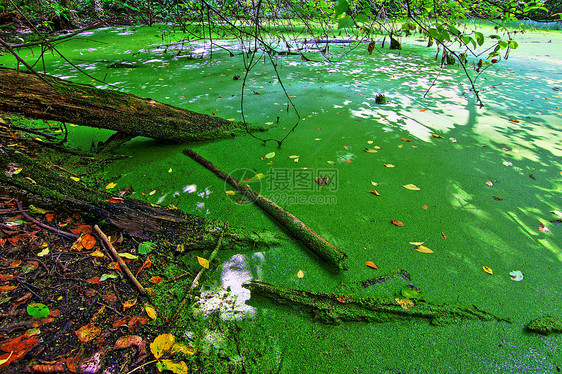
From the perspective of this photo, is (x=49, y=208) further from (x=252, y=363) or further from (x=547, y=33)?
(x=547, y=33)

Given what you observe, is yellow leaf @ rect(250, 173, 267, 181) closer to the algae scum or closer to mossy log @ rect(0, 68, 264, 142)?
the algae scum

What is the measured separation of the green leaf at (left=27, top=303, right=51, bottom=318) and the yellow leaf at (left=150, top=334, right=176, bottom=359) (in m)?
0.45

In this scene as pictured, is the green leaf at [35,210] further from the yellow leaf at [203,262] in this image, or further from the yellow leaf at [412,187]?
the yellow leaf at [412,187]

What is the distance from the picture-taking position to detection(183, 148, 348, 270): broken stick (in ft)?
4.56

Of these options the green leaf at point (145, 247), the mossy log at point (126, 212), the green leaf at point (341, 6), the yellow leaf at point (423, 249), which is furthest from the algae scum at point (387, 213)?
the green leaf at point (341, 6)

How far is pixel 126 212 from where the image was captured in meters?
1.55

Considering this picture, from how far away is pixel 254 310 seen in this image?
3.95ft

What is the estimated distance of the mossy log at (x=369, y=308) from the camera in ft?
3.83

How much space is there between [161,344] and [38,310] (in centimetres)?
52

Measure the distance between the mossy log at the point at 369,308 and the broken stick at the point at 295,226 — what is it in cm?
20

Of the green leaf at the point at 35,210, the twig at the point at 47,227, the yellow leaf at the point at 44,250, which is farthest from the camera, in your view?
the green leaf at the point at 35,210

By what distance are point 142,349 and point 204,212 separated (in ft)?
2.97

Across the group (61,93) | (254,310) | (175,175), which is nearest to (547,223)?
(254,310)

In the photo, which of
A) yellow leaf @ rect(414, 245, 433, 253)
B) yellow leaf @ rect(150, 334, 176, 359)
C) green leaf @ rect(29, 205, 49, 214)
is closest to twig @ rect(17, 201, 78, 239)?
green leaf @ rect(29, 205, 49, 214)
